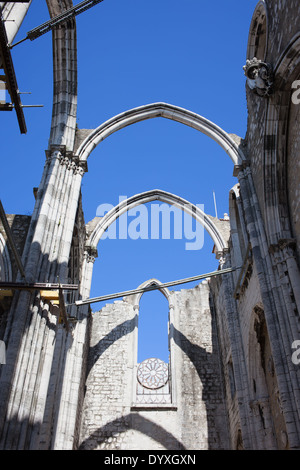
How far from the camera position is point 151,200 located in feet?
52.4

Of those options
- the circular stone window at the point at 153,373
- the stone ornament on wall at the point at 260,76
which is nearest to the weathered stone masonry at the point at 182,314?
the stone ornament on wall at the point at 260,76

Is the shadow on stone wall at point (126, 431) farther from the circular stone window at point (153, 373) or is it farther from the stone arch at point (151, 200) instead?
the stone arch at point (151, 200)

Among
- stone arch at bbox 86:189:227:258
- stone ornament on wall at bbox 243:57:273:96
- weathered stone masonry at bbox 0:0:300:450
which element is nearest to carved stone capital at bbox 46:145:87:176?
weathered stone masonry at bbox 0:0:300:450

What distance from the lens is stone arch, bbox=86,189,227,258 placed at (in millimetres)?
13922

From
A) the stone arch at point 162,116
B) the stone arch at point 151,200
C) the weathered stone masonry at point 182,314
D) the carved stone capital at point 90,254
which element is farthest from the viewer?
the stone arch at point 151,200

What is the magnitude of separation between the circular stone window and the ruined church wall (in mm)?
418

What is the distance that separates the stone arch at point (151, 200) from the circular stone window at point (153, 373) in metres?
4.04

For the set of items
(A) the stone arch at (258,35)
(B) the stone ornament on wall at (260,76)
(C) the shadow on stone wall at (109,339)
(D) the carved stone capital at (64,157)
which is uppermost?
(A) the stone arch at (258,35)

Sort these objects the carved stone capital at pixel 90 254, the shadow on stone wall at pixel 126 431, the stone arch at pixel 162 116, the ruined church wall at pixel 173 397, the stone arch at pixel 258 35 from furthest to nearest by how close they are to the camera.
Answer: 1. the carved stone capital at pixel 90 254
2. the ruined church wall at pixel 173 397
3. the shadow on stone wall at pixel 126 431
4. the stone arch at pixel 162 116
5. the stone arch at pixel 258 35

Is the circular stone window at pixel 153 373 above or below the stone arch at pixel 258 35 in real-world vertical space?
below

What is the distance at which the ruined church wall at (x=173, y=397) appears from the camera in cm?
1224

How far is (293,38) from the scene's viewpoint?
6871 mm

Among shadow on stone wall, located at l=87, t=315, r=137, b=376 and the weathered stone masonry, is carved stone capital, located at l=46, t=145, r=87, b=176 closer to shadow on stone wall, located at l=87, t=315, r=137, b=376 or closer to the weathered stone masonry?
the weathered stone masonry

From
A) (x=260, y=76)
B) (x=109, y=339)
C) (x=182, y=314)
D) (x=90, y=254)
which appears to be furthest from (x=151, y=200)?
(x=260, y=76)
